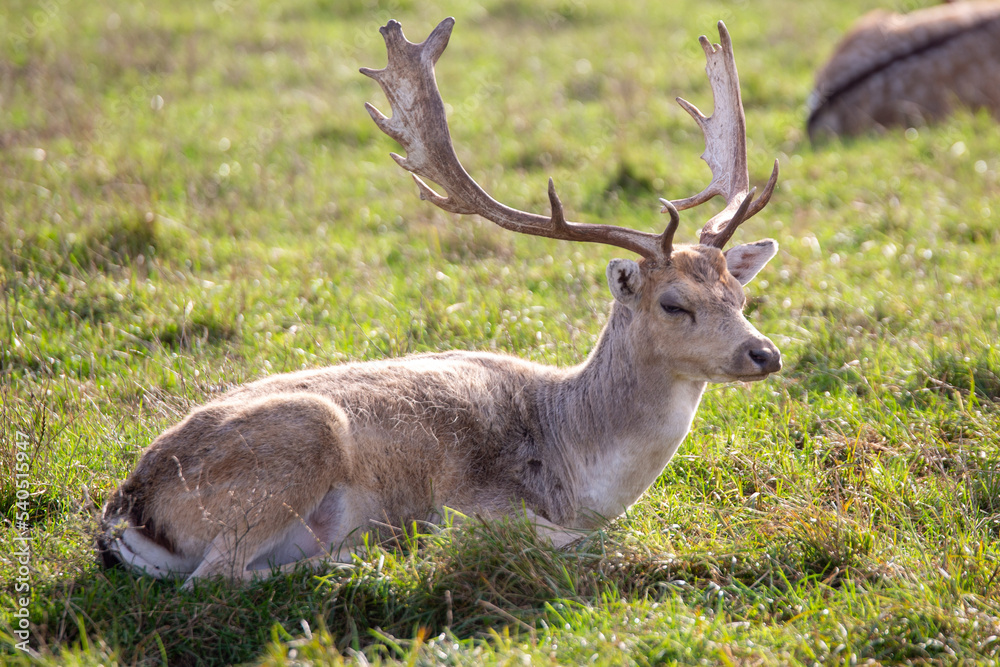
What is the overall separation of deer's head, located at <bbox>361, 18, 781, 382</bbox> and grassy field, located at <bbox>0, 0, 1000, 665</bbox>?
683mm

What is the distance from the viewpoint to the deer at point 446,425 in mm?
3809

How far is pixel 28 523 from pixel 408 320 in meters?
2.55

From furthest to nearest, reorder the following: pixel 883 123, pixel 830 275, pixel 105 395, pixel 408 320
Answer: pixel 883 123, pixel 830 275, pixel 408 320, pixel 105 395

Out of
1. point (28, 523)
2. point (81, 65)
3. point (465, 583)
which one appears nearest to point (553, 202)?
point (465, 583)

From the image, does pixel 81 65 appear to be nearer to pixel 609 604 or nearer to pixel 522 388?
pixel 522 388

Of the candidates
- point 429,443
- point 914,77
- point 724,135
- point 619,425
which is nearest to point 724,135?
point 724,135

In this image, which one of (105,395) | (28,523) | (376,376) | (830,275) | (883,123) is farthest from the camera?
(883,123)

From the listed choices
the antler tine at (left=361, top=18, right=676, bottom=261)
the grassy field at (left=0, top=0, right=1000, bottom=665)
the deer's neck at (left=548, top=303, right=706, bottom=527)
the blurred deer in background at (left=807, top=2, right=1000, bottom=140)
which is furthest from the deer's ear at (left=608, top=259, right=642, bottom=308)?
the blurred deer in background at (left=807, top=2, right=1000, bottom=140)

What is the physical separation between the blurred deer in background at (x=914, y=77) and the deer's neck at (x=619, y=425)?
6.49 meters

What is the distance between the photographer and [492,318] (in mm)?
6086

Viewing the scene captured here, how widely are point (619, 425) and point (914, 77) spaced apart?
7.49 metres

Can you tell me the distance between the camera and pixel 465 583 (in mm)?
3623

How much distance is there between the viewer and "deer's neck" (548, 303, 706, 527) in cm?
425

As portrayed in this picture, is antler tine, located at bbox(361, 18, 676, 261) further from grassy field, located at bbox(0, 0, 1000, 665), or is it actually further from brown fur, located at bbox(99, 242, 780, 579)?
grassy field, located at bbox(0, 0, 1000, 665)
